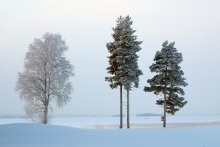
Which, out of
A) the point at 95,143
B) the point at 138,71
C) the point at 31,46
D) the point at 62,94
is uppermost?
the point at 31,46

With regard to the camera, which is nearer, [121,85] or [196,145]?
[196,145]

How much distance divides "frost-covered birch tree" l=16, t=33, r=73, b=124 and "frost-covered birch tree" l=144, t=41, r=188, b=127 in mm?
11561

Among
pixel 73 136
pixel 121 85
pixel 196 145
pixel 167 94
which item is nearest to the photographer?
pixel 196 145

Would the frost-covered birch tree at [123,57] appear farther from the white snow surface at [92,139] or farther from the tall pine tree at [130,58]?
the white snow surface at [92,139]

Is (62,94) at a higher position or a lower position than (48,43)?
lower

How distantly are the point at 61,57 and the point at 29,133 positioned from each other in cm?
2011

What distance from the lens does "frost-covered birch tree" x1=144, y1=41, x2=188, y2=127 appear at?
163ft

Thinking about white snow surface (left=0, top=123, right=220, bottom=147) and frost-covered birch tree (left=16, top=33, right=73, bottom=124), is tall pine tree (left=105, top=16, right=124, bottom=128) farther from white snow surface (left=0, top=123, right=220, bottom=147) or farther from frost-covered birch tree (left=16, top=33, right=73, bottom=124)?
white snow surface (left=0, top=123, right=220, bottom=147)

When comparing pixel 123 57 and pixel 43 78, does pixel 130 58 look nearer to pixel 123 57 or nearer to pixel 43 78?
pixel 123 57

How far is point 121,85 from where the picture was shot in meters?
47.6

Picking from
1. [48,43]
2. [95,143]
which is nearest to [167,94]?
[48,43]

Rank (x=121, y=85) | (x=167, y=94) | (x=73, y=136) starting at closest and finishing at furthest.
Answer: (x=73, y=136)
(x=121, y=85)
(x=167, y=94)

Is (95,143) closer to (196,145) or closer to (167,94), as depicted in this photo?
(196,145)

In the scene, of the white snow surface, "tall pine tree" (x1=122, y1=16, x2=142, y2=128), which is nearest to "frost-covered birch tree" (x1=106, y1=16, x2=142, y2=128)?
"tall pine tree" (x1=122, y1=16, x2=142, y2=128)
